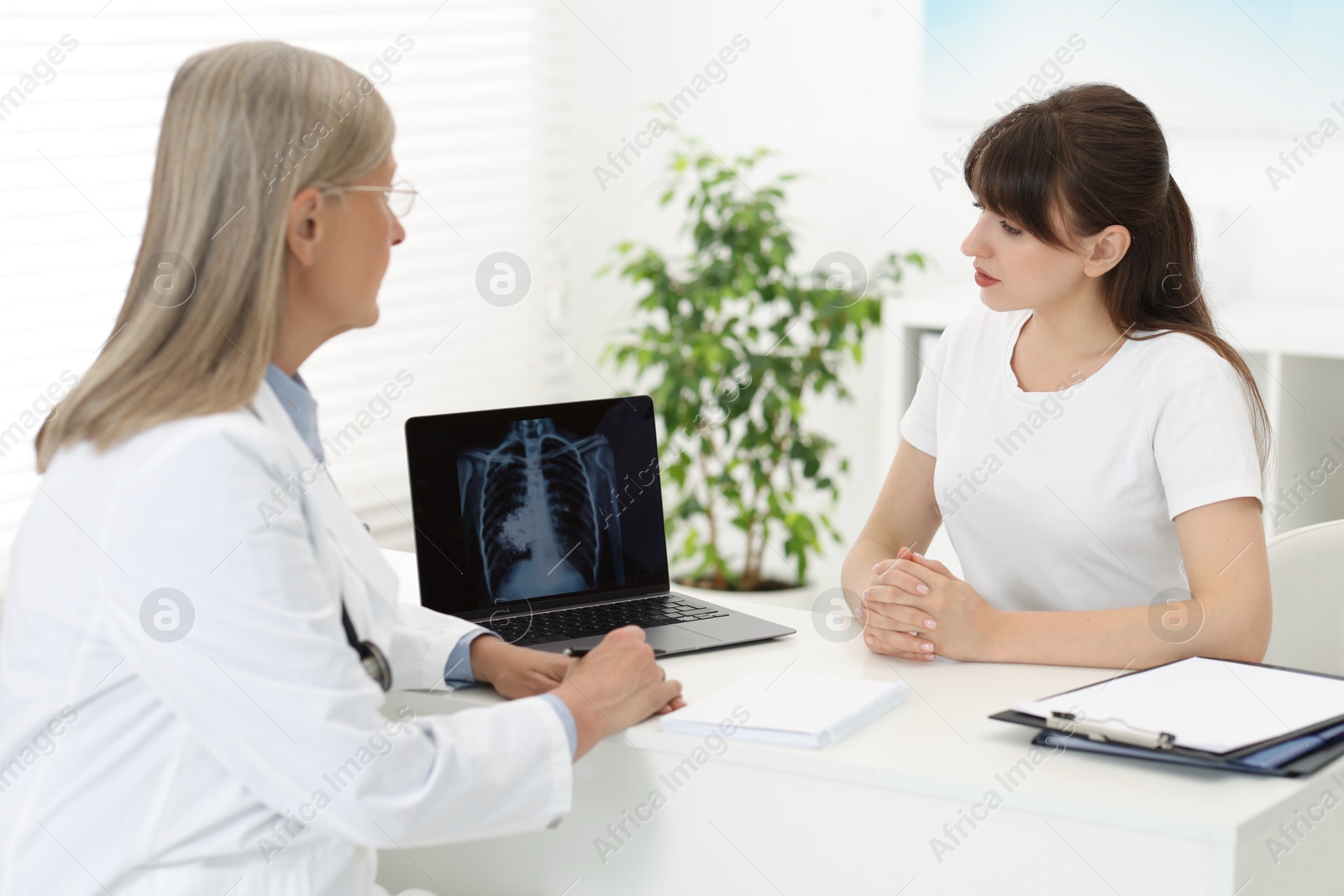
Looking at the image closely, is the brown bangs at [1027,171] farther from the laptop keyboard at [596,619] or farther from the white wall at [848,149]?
the white wall at [848,149]

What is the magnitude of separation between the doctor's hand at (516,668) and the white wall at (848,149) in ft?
5.93

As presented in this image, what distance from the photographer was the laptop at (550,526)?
161cm

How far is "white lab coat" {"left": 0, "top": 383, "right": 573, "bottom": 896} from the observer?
1.04 m

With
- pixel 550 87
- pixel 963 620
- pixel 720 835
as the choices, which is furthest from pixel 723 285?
pixel 720 835

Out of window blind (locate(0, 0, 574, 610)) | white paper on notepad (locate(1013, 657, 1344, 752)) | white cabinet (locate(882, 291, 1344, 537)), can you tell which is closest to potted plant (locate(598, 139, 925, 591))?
window blind (locate(0, 0, 574, 610))

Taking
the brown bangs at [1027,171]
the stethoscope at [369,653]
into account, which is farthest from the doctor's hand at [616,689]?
the brown bangs at [1027,171]

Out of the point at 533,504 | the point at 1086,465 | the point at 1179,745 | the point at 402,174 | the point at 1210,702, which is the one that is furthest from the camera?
the point at 402,174

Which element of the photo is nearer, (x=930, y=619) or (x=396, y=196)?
(x=396, y=196)

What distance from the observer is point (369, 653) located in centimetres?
120

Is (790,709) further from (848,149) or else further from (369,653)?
(848,149)

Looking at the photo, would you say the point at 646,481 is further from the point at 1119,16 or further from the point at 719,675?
the point at 1119,16

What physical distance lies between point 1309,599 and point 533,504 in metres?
1.06

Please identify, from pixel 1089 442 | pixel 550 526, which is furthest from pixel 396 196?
pixel 1089 442

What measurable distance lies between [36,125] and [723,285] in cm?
162
